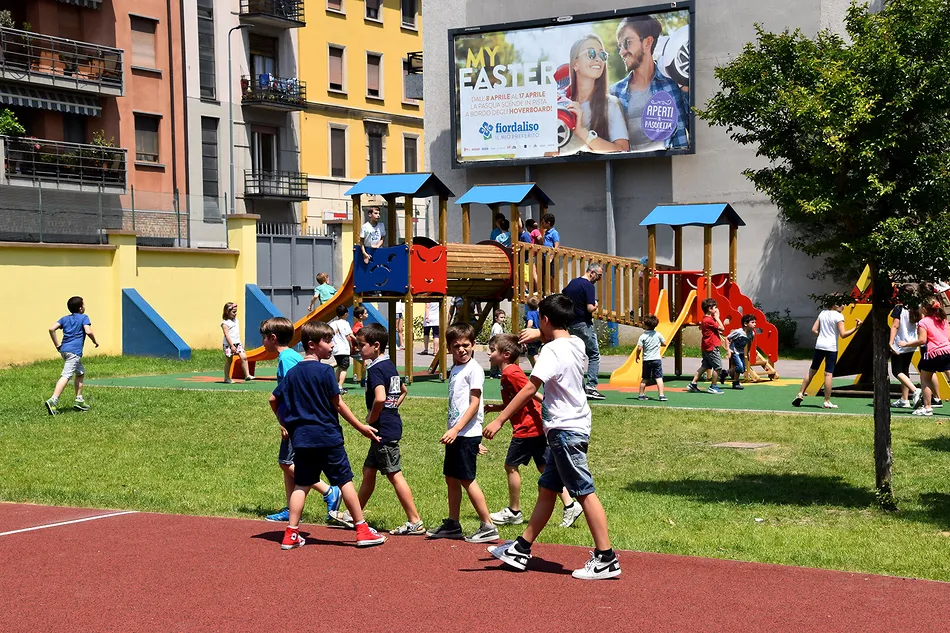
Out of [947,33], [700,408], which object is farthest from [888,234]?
[700,408]

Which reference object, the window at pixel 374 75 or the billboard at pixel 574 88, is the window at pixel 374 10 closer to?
the window at pixel 374 75

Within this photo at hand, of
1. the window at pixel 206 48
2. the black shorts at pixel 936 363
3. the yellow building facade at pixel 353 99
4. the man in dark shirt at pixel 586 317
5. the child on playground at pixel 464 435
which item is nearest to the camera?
the child on playground at pixel 464 435

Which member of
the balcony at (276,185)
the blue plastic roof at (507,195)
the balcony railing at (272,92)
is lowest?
the blue plastic roof at (507,195)

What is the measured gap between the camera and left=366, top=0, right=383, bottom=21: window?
51750 millimetres

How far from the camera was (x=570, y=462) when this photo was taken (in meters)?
7.67

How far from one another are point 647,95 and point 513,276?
11.2 meters

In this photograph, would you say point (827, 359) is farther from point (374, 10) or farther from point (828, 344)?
point (374, 10)

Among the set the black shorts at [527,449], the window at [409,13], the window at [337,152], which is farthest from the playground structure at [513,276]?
the window at [409,13]

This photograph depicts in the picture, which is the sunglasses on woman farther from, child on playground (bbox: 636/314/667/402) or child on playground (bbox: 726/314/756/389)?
child on playground (bbox: 636/314/667/402)

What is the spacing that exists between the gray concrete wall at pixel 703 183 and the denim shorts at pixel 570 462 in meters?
23.8

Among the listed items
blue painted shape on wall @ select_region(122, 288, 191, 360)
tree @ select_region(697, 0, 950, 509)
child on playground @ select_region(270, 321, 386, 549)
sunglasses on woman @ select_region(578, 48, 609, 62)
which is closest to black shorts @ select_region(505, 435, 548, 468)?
child on playground @ select_region(270, 321, 386, 549)

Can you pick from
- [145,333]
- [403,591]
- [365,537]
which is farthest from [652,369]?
[145,333]

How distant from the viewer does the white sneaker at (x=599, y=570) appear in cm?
756

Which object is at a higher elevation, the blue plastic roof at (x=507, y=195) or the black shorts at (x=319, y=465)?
the blue plastic roof at (x=507, y=195)
